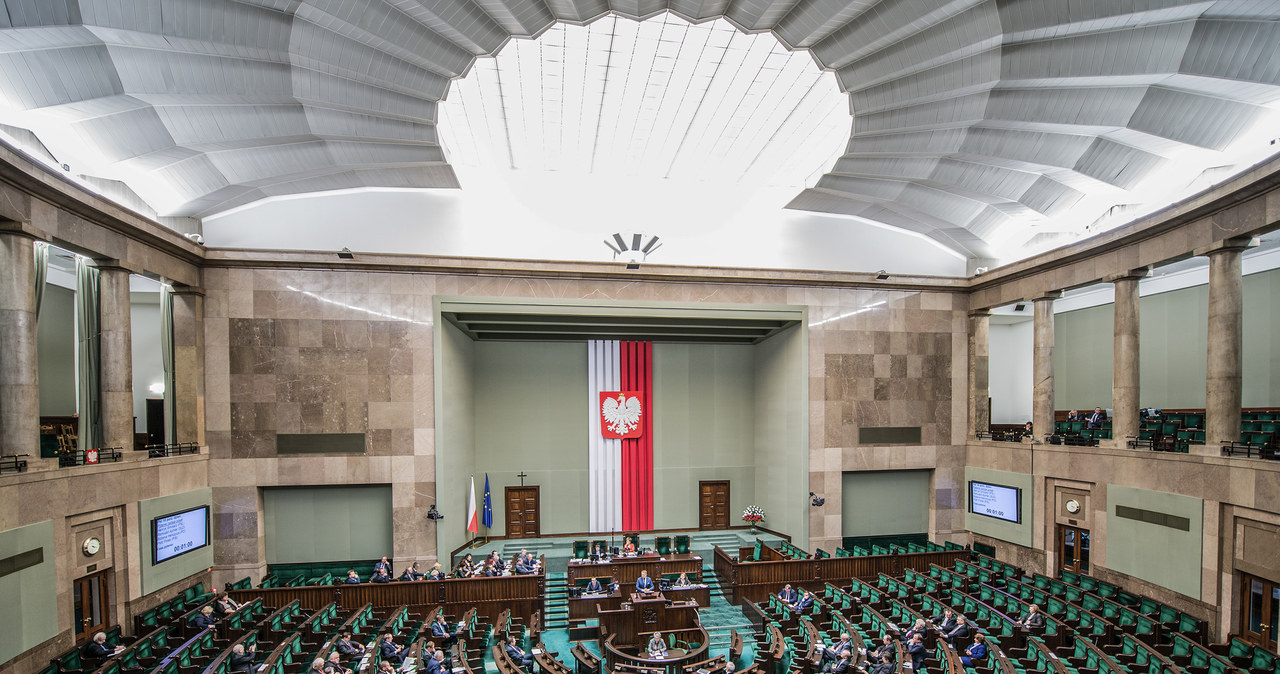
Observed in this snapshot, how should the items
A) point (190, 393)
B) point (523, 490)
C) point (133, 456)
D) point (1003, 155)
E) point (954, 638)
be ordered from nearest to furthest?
point (954, 638)
point (133, 456)
point (1003, 155)
point (190, 393)
point (523, 490)

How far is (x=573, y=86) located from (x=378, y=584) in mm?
11486

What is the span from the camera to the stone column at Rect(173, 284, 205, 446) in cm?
1468

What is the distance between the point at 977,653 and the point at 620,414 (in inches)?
482

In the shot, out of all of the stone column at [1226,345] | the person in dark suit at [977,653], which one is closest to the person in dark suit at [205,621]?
the person in dark suit at [977,653]

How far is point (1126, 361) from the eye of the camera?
13938 millimetres

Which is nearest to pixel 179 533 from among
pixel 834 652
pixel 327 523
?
pixel 327 523

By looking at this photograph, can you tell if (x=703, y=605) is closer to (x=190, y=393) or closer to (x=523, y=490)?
(x=523, y=490)

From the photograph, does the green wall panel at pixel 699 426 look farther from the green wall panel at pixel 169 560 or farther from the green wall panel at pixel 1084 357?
the green wall panel at pixel 169 560

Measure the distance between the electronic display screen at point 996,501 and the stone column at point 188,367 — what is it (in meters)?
20.1

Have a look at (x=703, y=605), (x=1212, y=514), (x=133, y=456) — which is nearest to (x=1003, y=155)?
(x=1212, y=514)

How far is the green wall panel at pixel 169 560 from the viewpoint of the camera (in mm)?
12344

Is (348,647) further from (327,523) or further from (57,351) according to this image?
(57,351)

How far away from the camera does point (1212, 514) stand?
11.5m

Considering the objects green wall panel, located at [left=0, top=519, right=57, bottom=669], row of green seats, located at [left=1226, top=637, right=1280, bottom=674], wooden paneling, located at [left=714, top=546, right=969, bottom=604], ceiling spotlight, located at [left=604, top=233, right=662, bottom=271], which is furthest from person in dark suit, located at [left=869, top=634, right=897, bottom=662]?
green wall panel, located at [left=0, top=519, right=57, bottom=669]
